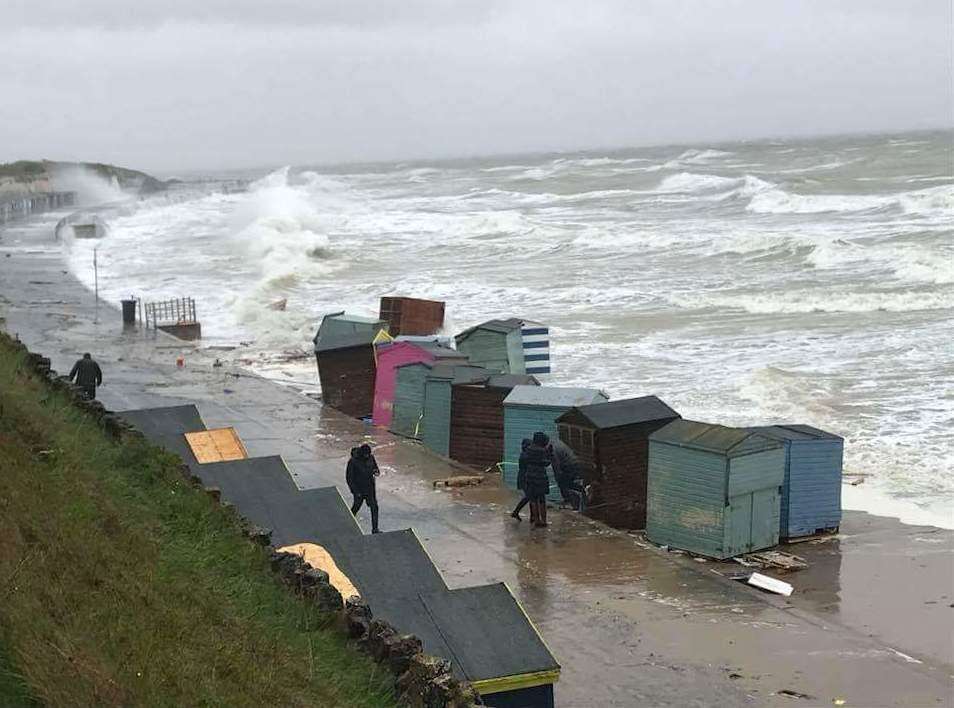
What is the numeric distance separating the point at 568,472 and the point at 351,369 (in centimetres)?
711

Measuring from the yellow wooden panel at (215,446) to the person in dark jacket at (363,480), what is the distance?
1.42 m

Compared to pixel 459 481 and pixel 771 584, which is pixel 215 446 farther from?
pixel 771 584

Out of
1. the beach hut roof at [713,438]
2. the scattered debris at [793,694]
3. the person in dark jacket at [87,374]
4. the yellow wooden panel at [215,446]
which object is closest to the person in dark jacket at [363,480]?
the yellow wooden panel at [215,446]

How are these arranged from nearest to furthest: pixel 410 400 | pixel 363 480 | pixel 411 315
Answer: pixel 363 480
pixel 410 400
pixel 411 315

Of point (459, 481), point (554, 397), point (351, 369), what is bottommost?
point (459, 481)

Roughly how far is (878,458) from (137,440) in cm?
1006

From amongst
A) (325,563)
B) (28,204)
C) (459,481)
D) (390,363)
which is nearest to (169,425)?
(459,481)

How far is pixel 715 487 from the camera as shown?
13.2 meters

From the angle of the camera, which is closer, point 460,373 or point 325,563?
point 325,563

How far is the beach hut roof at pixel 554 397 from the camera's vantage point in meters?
15.5

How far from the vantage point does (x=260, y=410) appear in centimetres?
2153

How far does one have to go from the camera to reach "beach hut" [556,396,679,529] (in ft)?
46.9

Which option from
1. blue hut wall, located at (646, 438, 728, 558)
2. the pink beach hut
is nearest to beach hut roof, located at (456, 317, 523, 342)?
the pink beach hut

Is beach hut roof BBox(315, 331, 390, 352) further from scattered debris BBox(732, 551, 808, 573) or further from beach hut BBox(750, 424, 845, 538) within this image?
scattered debris BBox(732, 551, 808, 573)
